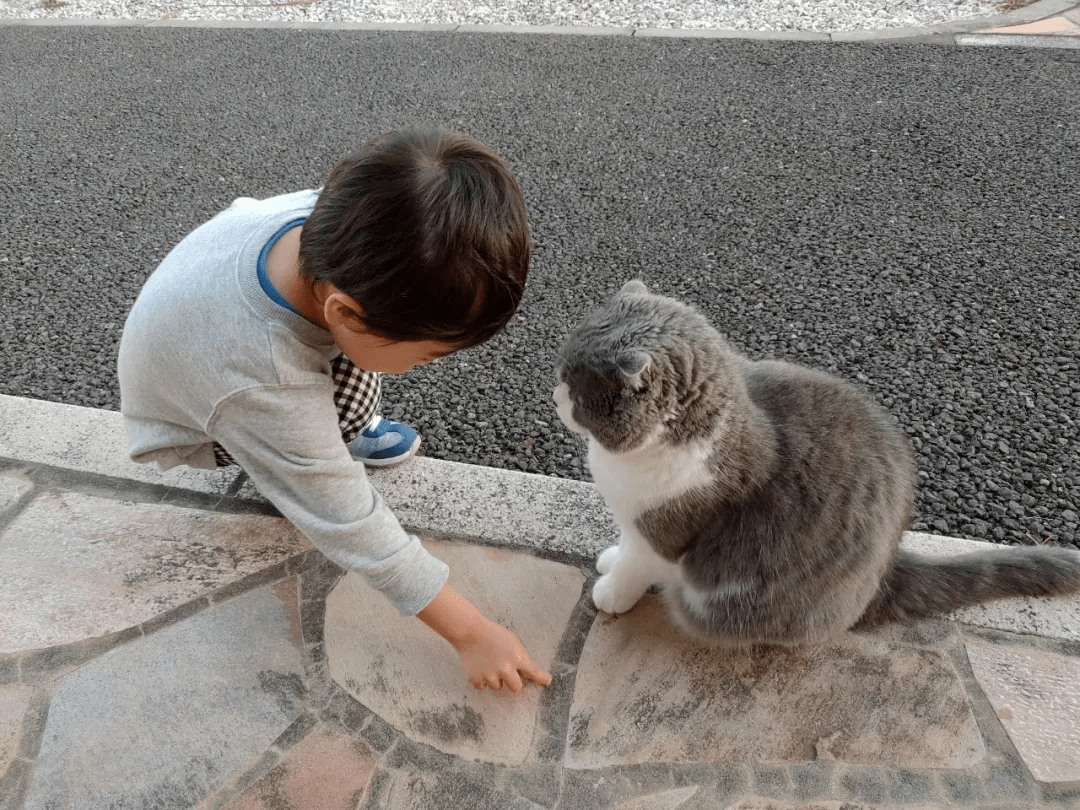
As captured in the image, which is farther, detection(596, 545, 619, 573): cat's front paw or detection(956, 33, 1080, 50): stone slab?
detection(956, 33, 1080, 50): stone slab

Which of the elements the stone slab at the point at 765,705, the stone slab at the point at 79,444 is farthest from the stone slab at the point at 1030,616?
the stone slab at the point at 79,444

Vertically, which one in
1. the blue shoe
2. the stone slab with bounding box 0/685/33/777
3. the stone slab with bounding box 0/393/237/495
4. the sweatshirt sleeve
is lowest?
the stone slab with bounding box 0/685/33/777

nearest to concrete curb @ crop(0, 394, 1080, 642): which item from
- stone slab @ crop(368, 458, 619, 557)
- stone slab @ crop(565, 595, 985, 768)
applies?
stone slab @ crop(368, 458, 619, 557)

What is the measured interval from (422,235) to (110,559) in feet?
3.84

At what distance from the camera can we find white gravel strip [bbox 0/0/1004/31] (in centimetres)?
432

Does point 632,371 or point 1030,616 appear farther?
point 1030,616

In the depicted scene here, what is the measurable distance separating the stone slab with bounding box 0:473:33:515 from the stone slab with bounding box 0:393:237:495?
61 mm

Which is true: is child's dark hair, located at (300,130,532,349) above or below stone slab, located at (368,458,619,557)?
above

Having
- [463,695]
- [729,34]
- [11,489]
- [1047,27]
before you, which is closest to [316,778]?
[463,695]

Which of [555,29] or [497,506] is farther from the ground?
[555,29]

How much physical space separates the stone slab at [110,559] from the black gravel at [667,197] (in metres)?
0.48

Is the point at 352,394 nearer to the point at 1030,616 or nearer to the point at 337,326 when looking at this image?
the point at 337,326

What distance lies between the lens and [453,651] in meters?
1.52

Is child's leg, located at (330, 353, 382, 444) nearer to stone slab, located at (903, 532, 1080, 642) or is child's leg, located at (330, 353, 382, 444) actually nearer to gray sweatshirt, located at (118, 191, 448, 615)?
gray sweatshirt, located at (118, 191, 448, 615)
